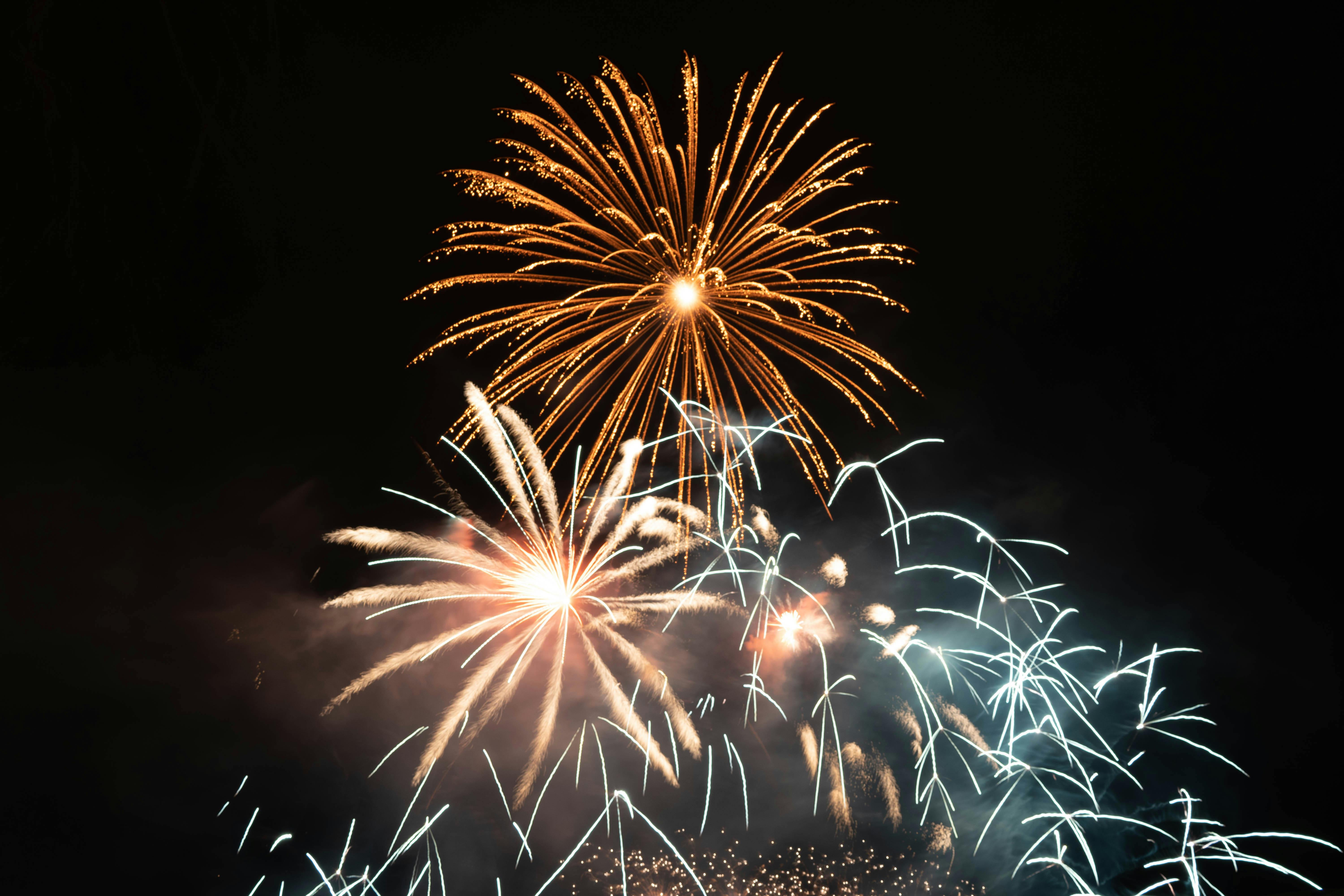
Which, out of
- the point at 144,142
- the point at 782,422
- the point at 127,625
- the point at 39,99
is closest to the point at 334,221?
the point at 144,142

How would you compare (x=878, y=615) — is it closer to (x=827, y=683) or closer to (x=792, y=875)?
(x=827, y=683)

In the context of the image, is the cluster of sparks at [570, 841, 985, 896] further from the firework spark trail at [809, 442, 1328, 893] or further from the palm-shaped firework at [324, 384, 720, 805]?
the palm-shaped firework at [324, 384, 720, 805]

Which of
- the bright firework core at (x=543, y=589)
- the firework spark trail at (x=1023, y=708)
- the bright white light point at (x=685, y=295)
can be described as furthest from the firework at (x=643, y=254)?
the firework spark trail at (x=1023, y=708)

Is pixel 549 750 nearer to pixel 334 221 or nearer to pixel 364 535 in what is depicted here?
pixel 364 535

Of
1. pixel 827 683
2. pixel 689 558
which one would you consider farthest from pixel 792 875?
pixel 689 558

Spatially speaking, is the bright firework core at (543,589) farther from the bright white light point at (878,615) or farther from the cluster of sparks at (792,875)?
the cluster of sparks at (792,875)

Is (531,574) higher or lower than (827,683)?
higher
